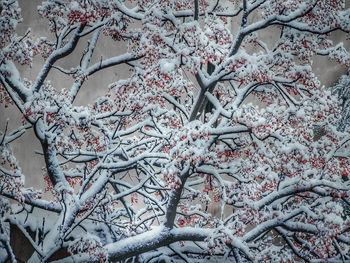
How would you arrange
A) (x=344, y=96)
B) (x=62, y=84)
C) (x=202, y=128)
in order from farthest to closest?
(x=62, y=84)
(x=344, y=96)
(x=202, y=128)

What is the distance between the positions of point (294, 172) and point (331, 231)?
3.14ft

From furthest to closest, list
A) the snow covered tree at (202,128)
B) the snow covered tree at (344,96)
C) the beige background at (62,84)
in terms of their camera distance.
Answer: the beige background at (62,84) < the snow covered tree at (344,96) < the snow covered tree at (202,128)

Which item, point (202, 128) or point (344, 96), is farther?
point (344, 96)

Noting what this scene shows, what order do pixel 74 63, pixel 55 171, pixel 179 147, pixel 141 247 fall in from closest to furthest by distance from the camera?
pixel 179 147 → pixel 141 247 → pixel 55 171 → pixel 74 63

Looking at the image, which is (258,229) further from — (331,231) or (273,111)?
(273,111)

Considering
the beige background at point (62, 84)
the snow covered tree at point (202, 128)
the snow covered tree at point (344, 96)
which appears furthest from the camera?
the beige background at point (62, 84)

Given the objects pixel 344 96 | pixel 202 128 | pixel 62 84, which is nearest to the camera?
pixel 202 128

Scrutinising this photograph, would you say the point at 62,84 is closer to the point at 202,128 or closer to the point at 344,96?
the point at 202,128

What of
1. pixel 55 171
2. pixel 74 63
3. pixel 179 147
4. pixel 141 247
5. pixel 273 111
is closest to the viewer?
pixel 179 147

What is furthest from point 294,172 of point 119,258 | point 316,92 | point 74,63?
point 74,63

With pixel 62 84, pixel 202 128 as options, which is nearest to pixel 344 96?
pixel 202 128

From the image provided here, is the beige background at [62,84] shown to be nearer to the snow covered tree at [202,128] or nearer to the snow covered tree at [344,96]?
the snow covered tree at [344,96]

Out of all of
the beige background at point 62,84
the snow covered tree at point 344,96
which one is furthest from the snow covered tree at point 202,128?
the beige background at point 62,84

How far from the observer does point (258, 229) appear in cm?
462
